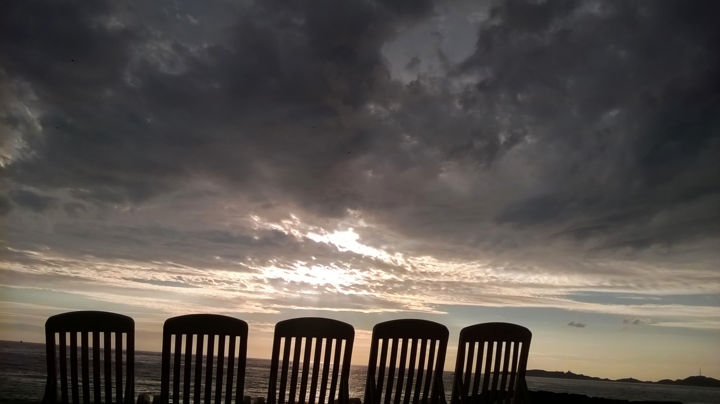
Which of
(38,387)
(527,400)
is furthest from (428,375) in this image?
(38,387)

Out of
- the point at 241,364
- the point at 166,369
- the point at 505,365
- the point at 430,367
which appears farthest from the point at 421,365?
the point at 166,369

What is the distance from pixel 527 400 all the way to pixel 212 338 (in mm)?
2523

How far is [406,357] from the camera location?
3.71m

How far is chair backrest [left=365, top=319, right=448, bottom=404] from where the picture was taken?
3621mm

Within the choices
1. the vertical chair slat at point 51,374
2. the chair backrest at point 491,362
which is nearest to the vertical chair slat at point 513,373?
the chair backrest at point 491,362

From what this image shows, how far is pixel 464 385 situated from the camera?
3.79m

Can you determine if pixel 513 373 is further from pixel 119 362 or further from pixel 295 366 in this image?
pixel 119 362

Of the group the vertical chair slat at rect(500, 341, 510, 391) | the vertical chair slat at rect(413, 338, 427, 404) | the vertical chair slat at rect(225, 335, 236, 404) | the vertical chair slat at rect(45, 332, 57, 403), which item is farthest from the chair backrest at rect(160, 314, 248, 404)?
the vertical chair slat at rect(500, 341, 510, 391)

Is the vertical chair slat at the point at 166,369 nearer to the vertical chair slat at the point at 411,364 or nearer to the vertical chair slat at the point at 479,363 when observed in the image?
the vertical chair slat at the point at 411,364

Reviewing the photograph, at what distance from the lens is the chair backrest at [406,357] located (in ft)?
11.9

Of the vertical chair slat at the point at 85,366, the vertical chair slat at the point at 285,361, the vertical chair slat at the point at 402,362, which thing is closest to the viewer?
the vertical chair slat at the point at 85,366

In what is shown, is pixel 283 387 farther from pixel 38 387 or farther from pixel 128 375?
pixel 38 387

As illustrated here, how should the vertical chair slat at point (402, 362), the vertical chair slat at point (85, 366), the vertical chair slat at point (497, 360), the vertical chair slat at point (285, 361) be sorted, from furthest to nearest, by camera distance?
the vertical chair slat at point (497, 360), the vertical chair slat at point (402, 362), the vertical chair slat at point (285, 361), the vertical chair slat at point (85, 366)

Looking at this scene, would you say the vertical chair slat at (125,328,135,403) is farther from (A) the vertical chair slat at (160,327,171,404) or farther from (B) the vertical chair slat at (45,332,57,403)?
(B) the vertical chair slat at (45,332,57,403)
